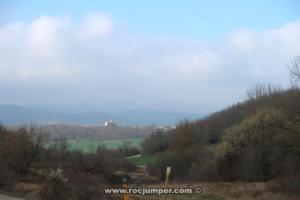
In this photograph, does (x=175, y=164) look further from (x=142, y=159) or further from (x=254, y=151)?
(x=142, y=159)

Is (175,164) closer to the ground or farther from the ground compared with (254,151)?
closer to the ground

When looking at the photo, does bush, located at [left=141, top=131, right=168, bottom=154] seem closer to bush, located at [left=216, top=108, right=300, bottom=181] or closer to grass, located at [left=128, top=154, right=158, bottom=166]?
grass, located at [left=128, top=154, right=158, bottom=166]

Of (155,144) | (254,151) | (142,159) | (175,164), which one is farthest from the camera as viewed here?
(155,144)

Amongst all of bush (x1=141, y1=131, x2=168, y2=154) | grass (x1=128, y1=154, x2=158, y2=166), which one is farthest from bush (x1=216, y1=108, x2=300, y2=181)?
bush (x1=141, y1=131, x2=168, y2=154)

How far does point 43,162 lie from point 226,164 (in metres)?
17.8

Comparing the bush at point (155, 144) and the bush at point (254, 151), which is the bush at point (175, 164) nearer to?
the bush at point (254, 151)

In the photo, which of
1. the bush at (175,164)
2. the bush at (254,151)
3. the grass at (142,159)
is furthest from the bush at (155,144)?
the bush at (254,151)

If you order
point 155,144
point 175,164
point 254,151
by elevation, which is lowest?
point 175,164

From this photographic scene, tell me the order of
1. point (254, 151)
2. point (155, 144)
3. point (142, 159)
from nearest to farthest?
point (254, 151) → point (142, 159) → point (155, 144)

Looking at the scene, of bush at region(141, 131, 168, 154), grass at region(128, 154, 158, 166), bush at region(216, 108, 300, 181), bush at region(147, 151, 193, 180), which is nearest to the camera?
bush at region(216, 108, 300, 181)

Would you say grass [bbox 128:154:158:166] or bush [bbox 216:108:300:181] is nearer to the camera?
bush [bbox 216:108:300:181]

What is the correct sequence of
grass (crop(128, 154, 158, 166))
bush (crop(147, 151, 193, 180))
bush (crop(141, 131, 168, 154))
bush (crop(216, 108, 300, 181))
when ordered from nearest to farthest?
1. bush (crop(216, 108, 300, 181))
2. bush (crop(147, 151, 193, 180))
3. grass (crop(128, 154, 158, 166))
4. bush (crop(141, 131, 168, 154))

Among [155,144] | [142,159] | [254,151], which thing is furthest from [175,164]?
[155,144]

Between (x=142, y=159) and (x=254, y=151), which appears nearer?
(x=254, y=151)
